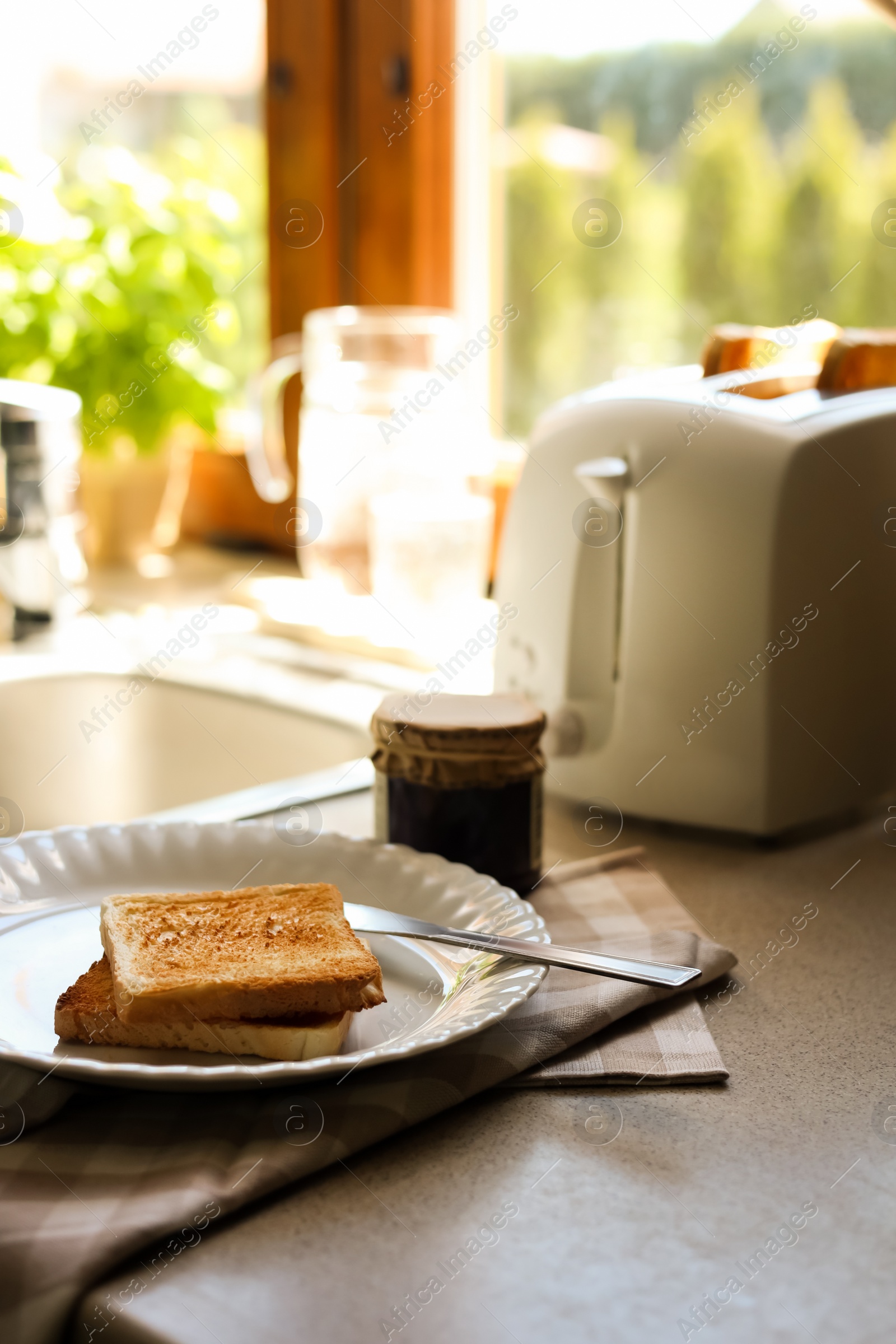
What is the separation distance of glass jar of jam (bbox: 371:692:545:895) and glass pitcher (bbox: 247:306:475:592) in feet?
1.64

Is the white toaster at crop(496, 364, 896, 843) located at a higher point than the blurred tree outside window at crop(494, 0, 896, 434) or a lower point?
lower

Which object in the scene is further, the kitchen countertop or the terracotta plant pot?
the terracotta plant pot

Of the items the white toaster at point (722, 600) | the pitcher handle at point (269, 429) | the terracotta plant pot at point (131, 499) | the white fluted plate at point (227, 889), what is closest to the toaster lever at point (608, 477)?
the white toaster at point (722, 600)

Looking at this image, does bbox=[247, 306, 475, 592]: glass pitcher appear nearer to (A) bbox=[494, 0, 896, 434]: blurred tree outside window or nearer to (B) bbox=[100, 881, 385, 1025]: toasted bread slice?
(A) bbox=[494, 0, 896, 434]: blurred tree outside window

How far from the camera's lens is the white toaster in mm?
756

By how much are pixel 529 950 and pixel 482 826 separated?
0.14m

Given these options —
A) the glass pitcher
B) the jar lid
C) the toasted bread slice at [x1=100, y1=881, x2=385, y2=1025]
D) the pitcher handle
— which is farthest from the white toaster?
the pitcher handle

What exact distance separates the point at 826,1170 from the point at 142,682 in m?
0.83

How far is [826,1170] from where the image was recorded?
47 centimetres

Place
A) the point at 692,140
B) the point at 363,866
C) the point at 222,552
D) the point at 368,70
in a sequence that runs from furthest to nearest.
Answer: the point at 222,552 < the point at 368,70 < the point at 692,140 < the point at 363,866

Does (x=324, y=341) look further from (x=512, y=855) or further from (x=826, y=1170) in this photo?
(x=826, y=1170)

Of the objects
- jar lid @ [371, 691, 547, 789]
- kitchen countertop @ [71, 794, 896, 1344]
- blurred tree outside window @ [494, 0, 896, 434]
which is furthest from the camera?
blurred tree outside window @ [494, 0, 896, 434]

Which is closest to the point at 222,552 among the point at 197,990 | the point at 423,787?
the point at 423,787

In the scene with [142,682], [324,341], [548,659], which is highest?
[324,341]
